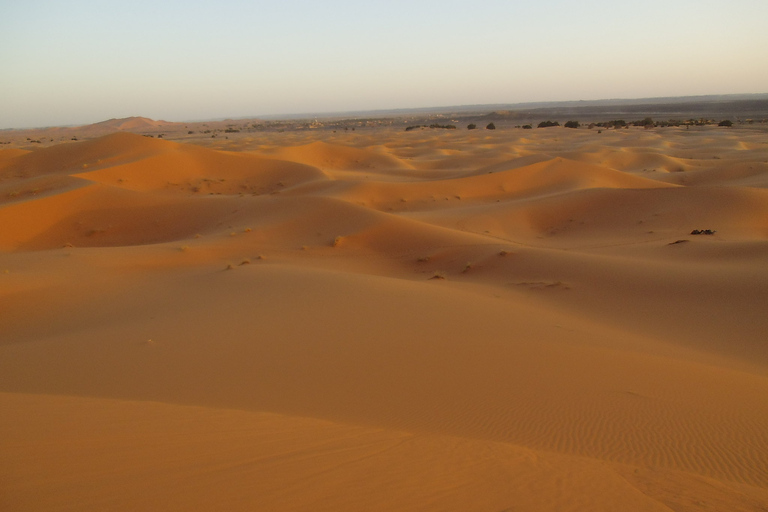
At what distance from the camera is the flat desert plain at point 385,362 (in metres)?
3.27

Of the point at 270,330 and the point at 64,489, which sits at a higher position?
the point at 64,489

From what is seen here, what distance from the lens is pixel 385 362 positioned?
6.08m

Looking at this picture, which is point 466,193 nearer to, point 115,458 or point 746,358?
point 746,358

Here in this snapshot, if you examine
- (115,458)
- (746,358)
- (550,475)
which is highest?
(115,458)

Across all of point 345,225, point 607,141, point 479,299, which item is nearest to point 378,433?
point 479,299

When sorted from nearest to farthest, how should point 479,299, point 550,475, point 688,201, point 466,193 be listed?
1. point 550,475
2. point 479,299
3. point 688,201
4. point 466,193

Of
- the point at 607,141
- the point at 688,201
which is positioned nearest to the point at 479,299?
the point at 688,201

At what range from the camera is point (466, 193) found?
23.9 meters

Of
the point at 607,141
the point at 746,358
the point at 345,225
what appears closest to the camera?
the point at 746,358

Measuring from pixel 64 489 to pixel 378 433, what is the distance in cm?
206

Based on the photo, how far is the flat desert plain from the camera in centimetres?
327

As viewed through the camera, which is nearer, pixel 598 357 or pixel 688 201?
pixel 598 357

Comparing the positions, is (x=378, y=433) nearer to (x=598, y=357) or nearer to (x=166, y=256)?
(x=598, y=357)

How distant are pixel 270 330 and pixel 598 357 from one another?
406cm
